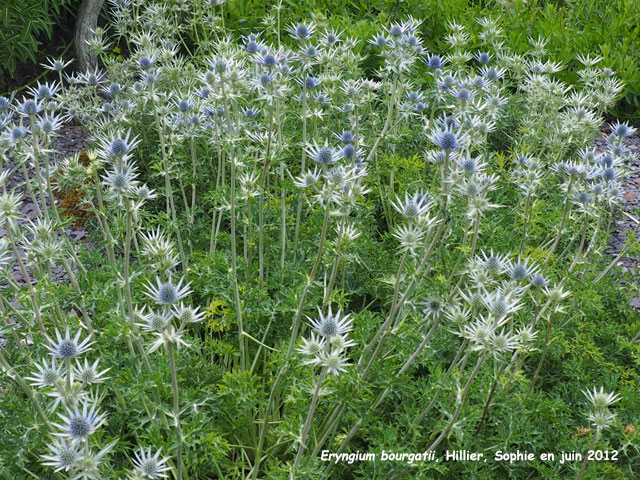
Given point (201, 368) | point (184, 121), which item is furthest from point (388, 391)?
point (184, 121)

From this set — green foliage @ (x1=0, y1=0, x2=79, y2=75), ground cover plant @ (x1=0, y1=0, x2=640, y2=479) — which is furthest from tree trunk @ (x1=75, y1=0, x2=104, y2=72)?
ground cover plant @ (x1=0, y1=0, x2=640, y2=479)

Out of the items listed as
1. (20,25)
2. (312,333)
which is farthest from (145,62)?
(20,25)

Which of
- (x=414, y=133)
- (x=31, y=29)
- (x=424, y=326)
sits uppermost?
(x=31, y=29)

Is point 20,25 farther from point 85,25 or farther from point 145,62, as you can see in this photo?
point 145,62

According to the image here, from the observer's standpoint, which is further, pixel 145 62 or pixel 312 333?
pixel 145 62

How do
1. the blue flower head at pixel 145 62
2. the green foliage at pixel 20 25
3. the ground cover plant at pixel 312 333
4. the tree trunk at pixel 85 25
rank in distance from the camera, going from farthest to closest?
the tree trunk at pixel 85 25, the green foliage at pixel 20 25, the blue flower head at pixel 145 62, the ground cover plant at pixel 312 333

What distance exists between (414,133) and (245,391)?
8.38 ft

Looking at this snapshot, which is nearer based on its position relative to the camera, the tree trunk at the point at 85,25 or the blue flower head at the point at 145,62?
the blue flower head at the point at 145,62

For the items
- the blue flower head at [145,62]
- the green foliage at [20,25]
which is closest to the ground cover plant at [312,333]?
the blue flower head at [145,62]

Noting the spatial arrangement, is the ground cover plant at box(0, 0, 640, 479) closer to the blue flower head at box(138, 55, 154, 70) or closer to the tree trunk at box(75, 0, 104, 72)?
the blue flower head at box(138, 55, 154, 70)

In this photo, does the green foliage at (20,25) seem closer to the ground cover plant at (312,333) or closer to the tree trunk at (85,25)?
the tree trunk at (85,25)

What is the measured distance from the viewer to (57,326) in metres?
2.60

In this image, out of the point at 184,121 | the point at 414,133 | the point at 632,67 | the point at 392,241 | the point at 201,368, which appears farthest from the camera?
the point at 632,67

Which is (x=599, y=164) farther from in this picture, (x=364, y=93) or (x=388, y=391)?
(x=388, y=391)
